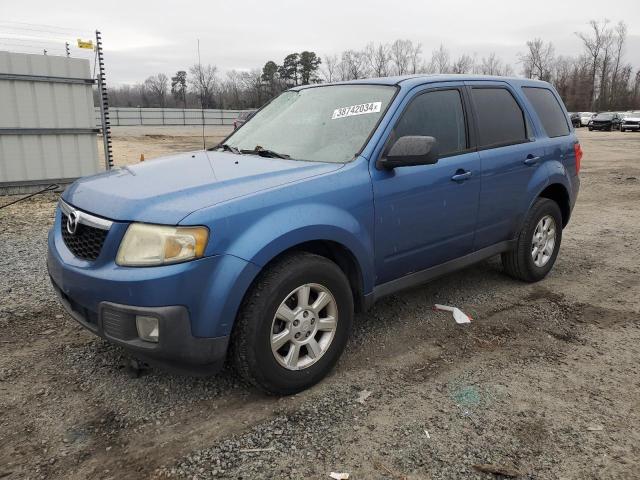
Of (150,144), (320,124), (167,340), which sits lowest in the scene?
(150,144)

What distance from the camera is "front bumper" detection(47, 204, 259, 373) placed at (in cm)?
255

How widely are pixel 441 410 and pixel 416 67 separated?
7950 centimetres

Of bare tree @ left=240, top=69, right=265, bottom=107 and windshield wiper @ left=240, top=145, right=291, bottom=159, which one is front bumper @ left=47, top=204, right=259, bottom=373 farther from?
bare tree @ left=240, top=69, right=265, bottom=107

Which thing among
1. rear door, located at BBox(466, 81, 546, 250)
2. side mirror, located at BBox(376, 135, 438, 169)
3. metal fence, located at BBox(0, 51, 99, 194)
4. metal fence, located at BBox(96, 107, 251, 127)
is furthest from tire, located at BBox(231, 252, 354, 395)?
metal fence, located at BBox(96, 107, 251, 127)

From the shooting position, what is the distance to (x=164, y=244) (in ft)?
8.43

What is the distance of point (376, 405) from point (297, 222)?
1143 millimetres

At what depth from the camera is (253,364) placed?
2.83 metres

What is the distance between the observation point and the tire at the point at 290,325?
9.16 ft

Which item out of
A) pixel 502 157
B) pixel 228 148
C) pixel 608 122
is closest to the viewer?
pixel 228 148

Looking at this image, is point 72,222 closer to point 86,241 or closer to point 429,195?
point 86,241

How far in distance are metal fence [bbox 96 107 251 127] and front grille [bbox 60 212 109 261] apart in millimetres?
52310

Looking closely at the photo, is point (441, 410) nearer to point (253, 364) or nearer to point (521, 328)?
point (253, 364)

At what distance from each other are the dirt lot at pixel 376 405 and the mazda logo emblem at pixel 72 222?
0.97 meters

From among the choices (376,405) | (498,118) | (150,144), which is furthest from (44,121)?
(150,144)
